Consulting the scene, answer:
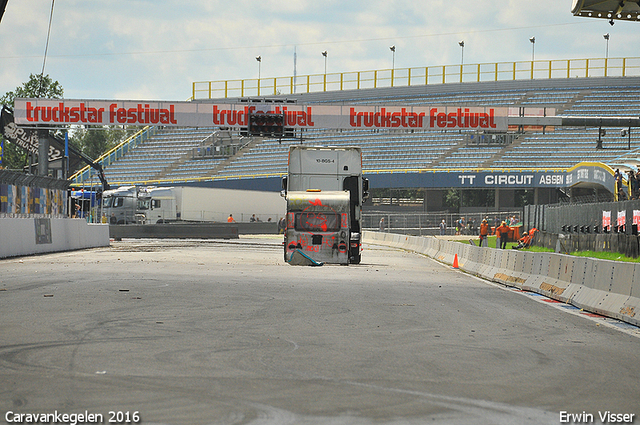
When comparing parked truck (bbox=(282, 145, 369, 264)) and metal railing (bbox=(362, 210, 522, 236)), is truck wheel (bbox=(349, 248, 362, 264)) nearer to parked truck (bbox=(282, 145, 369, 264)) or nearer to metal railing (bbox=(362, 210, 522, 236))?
parked truck (bbox=(282, 145, 369, 264))

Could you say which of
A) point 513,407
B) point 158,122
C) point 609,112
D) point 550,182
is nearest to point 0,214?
point 158,122

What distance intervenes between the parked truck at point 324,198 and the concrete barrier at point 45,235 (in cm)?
866

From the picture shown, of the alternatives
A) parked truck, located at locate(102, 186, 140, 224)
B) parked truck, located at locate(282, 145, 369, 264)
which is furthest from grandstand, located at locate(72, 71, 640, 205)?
parked truck, located at locate(282, 145, 369, 264)

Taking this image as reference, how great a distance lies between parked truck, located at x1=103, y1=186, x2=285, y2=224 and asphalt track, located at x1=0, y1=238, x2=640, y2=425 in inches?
1754

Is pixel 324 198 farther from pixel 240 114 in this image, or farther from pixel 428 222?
pixel 428 222

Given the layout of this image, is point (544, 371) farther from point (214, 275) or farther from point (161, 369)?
point (214, 275)

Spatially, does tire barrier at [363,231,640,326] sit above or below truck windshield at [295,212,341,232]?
below

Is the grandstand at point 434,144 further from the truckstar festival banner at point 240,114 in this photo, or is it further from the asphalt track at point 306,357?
the asphalt track at point 306,357

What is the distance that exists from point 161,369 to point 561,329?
5.81m

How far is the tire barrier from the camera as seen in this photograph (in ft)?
39.7

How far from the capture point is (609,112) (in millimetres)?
64250

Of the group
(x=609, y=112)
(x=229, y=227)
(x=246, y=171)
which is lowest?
(x=229, y=227)

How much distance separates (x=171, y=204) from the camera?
59.0 metres

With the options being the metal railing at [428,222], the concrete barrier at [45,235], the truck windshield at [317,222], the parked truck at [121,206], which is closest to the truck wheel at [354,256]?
the truck windshield at [317,222]
